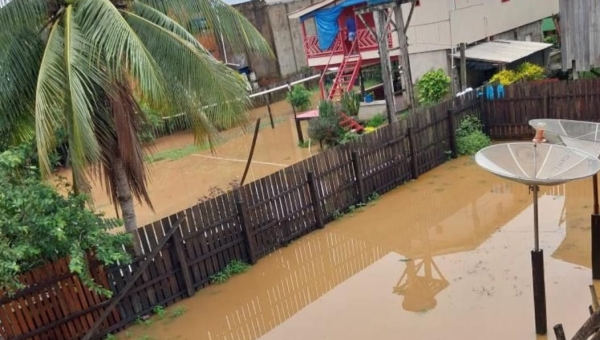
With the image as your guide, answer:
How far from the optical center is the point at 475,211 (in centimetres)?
973

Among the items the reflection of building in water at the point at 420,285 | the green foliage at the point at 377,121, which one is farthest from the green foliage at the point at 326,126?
the reflection of building in water at the point at 420,285

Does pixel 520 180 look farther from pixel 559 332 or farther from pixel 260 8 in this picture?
pixel 260 8

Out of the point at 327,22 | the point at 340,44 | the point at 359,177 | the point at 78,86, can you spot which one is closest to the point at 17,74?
the point at 78,86

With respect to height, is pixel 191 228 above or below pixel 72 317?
above

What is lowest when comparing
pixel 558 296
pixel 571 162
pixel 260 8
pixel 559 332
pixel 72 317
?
pixel 558 296

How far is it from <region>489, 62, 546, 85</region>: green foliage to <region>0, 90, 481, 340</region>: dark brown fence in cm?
381

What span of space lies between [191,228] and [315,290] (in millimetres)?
2096

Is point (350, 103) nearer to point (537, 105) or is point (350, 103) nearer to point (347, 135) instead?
point (347, 135)

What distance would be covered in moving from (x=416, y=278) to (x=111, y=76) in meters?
4.97

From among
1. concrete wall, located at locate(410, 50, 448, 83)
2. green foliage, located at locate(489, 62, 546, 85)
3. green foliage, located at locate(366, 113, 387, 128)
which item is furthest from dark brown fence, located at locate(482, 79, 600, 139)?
concrete wall, located at locate(410, 50, 448, 83)

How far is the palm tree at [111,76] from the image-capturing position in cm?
588

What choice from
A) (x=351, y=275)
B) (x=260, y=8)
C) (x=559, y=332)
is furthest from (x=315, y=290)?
(x=260, y=8)

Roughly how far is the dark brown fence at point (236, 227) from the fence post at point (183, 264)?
A: 0.01 metres

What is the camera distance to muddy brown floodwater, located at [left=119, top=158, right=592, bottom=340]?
658 centimetres
